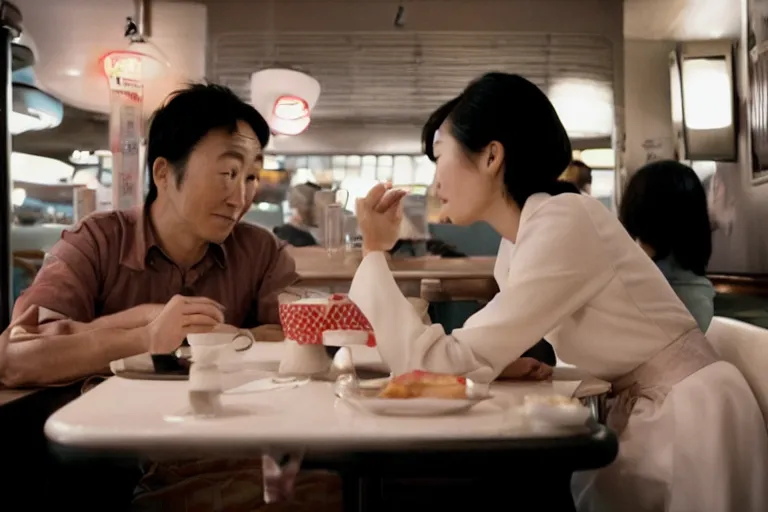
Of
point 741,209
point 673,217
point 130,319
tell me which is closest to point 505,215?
point 130,319

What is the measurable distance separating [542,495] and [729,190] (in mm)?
1915

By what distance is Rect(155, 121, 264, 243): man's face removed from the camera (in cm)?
188

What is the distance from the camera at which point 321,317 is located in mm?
1184

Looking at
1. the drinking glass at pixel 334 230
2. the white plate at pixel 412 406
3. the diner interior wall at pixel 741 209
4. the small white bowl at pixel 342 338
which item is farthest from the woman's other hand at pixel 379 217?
the drinking glass at pixel 334 230

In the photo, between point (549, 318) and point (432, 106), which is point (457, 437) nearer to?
point (549, 318)

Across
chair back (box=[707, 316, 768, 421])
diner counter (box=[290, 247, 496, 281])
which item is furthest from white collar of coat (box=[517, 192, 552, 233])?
diner counter (box=[290, 247, 496, 281])

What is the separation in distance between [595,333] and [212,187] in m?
1.08

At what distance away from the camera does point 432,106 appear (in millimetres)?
3844

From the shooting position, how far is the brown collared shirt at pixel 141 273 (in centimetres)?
169

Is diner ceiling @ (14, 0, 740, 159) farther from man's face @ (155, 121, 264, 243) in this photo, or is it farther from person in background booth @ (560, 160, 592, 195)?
man's face @ (155, 121, 264, 243)

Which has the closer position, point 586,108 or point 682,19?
point 682,19

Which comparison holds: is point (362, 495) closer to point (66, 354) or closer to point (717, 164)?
point (66, 354)

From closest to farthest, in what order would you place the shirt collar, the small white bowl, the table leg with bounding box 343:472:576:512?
the small white bowl, the table leg with bounding box 343:472:576:512, the shirt collar

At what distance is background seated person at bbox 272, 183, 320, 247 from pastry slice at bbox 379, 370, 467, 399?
2825mm
